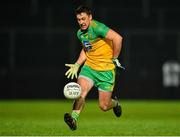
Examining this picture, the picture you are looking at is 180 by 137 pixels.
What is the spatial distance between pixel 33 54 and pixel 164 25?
5.19 metres

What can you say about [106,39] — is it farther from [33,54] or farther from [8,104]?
[33,54]

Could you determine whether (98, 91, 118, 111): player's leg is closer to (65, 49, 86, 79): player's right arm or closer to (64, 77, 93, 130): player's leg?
(64, 77, 93, 130): player's leg

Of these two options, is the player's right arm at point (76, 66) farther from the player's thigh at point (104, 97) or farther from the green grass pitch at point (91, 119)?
the green grass pitch at point (91, 119)

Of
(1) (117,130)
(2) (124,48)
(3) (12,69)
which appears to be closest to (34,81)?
(3) (12,69)

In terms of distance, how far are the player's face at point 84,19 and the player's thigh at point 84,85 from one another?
0.93 meters

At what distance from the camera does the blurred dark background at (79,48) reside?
23266mm

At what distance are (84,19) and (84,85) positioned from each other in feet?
3.80

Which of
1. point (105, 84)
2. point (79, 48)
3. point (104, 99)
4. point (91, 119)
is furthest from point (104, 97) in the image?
point (79, 48)

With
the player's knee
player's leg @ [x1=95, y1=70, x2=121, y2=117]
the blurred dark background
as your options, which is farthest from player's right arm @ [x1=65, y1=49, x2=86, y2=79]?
the blurred dark background

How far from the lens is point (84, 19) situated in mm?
10891

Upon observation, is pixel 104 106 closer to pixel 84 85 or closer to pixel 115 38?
pixel 84 85

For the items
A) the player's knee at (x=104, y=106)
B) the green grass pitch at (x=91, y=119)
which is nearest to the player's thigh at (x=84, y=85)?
the player's knee at (x=104, y=106)

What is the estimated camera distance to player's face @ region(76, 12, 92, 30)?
10843mm

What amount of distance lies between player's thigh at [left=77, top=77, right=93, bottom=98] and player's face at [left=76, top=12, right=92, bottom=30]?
3.05 ft
